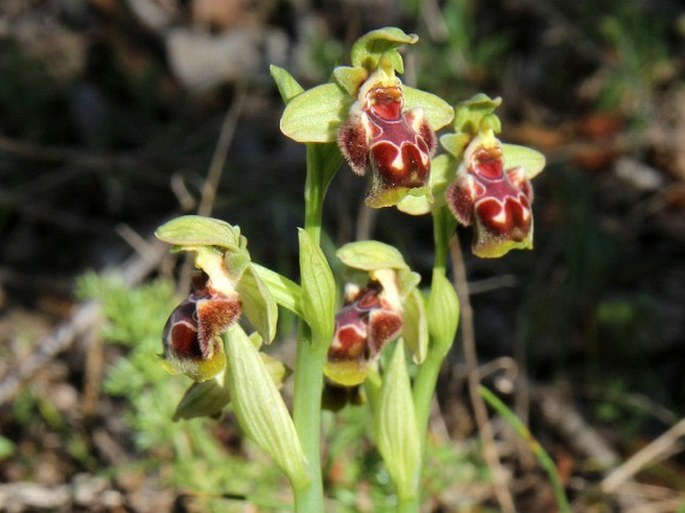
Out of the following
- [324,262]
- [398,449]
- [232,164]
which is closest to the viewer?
[324,262]

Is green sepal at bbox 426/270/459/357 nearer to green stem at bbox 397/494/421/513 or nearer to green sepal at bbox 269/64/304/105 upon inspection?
green stem at bbox 397/494/421/513

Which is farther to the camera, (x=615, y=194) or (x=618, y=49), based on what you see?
(x=618, y=49)

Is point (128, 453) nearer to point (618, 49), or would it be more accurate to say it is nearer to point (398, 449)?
point (398, 449)

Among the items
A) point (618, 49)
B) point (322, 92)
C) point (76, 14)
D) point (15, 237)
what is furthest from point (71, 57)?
point (322, 92)

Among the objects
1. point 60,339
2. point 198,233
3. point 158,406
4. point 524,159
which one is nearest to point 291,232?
point 60,339

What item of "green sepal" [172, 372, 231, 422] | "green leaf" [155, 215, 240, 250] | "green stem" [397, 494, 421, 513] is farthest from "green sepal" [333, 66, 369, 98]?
"green stem" [397, 494, 421, 513]

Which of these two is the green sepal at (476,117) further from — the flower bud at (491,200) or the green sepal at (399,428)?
the green sepal at (399,428)

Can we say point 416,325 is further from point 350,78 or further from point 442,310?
point 350,78
